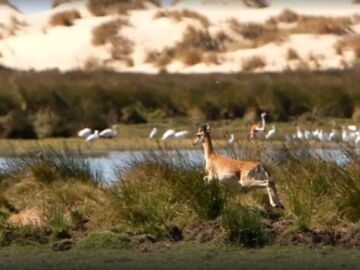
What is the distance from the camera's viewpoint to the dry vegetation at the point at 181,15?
52.0 m

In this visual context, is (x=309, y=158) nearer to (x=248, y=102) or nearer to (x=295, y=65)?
(x=248, y=102)

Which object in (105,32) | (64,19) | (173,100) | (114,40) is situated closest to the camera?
(173,100)

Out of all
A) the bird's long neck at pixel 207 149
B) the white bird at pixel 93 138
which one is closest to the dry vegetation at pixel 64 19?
the white bird at pixel 93 138

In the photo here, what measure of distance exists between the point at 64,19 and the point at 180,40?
5.49m

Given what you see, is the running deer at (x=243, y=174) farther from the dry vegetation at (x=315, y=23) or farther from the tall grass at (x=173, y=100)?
the dry vegetation at (x=315, y=23)

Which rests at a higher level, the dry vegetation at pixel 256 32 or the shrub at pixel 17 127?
the dry vegetation at pixel 256 32

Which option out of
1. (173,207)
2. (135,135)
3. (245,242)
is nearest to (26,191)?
(173,207)

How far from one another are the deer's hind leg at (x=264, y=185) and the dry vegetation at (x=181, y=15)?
39820 millimetres

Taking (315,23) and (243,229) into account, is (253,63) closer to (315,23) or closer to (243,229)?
(315,23)

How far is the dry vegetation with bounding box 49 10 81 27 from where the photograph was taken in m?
51.7

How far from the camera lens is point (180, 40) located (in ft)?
165

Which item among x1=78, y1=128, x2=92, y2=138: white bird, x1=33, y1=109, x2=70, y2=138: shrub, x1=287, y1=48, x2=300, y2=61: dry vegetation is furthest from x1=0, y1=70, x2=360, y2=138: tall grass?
x1=287, y1=48, x2=300, y2=61: dry vegetation

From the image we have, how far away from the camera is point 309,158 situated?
13.1 m

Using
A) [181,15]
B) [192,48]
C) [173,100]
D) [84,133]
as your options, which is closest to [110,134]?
[84,133]
